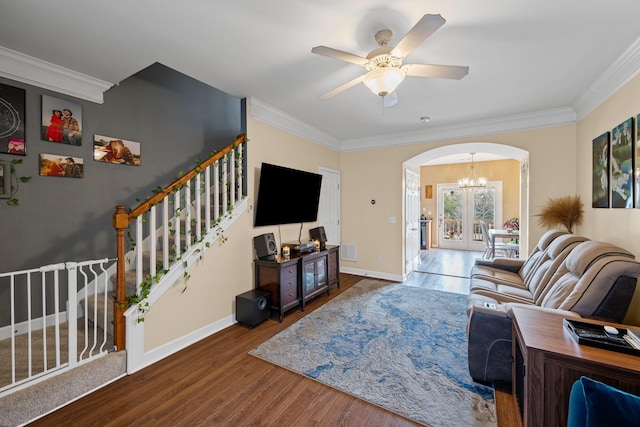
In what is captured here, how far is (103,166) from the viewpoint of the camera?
2.97m

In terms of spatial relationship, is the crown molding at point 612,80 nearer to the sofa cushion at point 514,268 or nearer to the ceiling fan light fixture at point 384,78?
the sofa cushion at point 514,268

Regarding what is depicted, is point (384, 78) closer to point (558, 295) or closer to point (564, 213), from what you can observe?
point (558, 295)

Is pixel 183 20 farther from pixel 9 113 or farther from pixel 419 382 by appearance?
pixel 419 382

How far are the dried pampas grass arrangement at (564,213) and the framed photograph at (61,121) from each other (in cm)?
560

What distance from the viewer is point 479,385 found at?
6.70 ft

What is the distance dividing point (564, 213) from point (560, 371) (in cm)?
303

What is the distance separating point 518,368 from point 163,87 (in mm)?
4571

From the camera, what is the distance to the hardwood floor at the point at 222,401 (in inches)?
68.5

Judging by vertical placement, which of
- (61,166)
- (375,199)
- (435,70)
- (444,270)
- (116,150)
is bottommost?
(444,270)

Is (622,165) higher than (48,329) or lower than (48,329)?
higher

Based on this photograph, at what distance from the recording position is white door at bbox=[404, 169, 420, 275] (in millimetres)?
5109

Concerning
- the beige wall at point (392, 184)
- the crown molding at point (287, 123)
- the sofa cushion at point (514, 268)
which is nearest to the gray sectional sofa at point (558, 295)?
the sofa cushion at point (514, 268)

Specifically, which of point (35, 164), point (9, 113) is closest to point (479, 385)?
point (35, 164)

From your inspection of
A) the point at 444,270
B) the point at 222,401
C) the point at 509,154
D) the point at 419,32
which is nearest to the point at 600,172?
the point at 509,154
